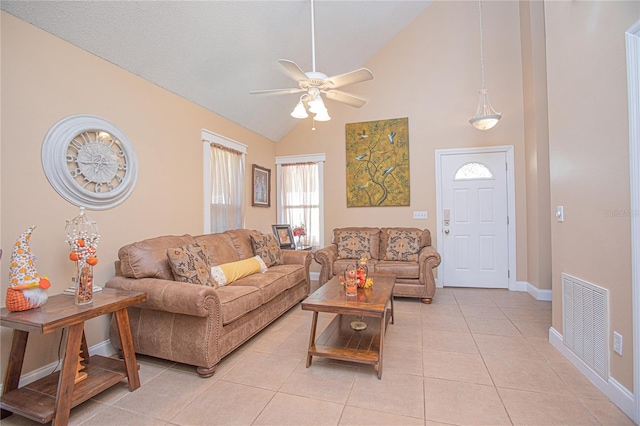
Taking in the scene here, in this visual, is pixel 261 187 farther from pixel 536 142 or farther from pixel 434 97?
pixel 536 142

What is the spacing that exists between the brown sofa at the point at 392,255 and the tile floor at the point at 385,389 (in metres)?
1.04

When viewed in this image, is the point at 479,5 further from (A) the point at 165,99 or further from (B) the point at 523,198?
(A) the point at 165,99

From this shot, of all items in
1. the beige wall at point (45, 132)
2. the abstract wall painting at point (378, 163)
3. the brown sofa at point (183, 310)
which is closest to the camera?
the beige wall at point (45, 132)

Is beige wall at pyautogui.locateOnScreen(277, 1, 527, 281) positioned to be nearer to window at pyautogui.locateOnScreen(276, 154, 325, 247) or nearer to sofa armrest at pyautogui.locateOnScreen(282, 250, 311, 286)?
window at pyautogui.locateOnScreen(276, 154, 325, 247)

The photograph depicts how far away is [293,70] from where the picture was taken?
2.30 metres

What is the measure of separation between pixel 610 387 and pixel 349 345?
167 cm

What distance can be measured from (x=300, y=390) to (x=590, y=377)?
6.62 ft

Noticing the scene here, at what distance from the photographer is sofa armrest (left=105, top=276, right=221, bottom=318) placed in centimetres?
204

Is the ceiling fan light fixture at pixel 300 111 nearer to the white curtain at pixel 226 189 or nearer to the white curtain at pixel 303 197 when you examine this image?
the white curtain at pixel 226 189

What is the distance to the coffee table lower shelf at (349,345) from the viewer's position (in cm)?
215

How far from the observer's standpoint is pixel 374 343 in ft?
7.79

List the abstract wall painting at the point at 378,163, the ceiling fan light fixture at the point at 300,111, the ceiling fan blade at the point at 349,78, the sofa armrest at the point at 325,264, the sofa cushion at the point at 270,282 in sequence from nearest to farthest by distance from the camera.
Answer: the ceiling fan blade at the point at 349,78, the ceiling fan light fixture at the point at 300,111, the sofa cushion at the point at 270,282, the sofa armrest at the point at 325,264, the abstract wall painting at the point at 378,163

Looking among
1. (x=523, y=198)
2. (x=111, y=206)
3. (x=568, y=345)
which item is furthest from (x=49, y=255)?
(x=523, y=198)

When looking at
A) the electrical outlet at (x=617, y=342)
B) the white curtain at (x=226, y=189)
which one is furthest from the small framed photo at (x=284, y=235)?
the electrical outlet at (x=617, y=342)
